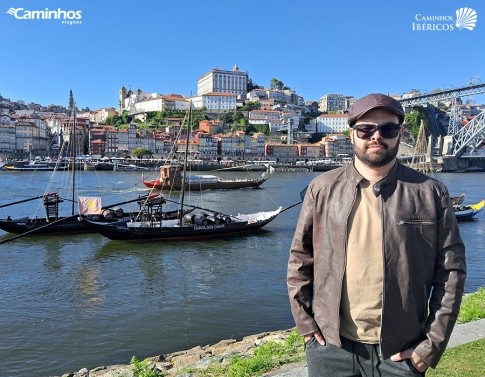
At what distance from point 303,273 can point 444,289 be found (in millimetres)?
651

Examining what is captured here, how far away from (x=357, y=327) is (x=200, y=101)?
438 feet

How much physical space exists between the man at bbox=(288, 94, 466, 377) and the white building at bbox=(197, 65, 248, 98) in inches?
5425

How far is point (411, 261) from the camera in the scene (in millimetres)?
2037

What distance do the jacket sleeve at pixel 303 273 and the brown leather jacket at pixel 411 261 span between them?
11 centimetres

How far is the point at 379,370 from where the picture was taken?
2119 millimetres

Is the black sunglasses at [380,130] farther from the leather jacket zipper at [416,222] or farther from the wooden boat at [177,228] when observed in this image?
the wooden boat at [177,228]

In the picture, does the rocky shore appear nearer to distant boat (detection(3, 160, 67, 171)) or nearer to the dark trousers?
the dark trousers

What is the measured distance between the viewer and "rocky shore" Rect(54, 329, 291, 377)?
6152 mm

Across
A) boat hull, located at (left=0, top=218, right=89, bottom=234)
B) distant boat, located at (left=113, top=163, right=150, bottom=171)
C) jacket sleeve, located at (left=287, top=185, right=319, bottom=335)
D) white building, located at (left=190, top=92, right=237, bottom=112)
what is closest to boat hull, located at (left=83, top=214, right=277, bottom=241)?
boat hull, located at (left=0, top=218, right=89, bottom=234)

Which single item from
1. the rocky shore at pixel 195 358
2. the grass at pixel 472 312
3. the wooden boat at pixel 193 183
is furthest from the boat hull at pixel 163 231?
the wooden boat at pixel 193 183

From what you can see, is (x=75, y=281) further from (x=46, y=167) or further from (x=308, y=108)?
(x=308, y=108)

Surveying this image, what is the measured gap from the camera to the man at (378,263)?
2.03m

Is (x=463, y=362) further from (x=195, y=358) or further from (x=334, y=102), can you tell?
(x=334, y=102)

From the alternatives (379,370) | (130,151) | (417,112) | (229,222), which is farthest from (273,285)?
(417,112)
